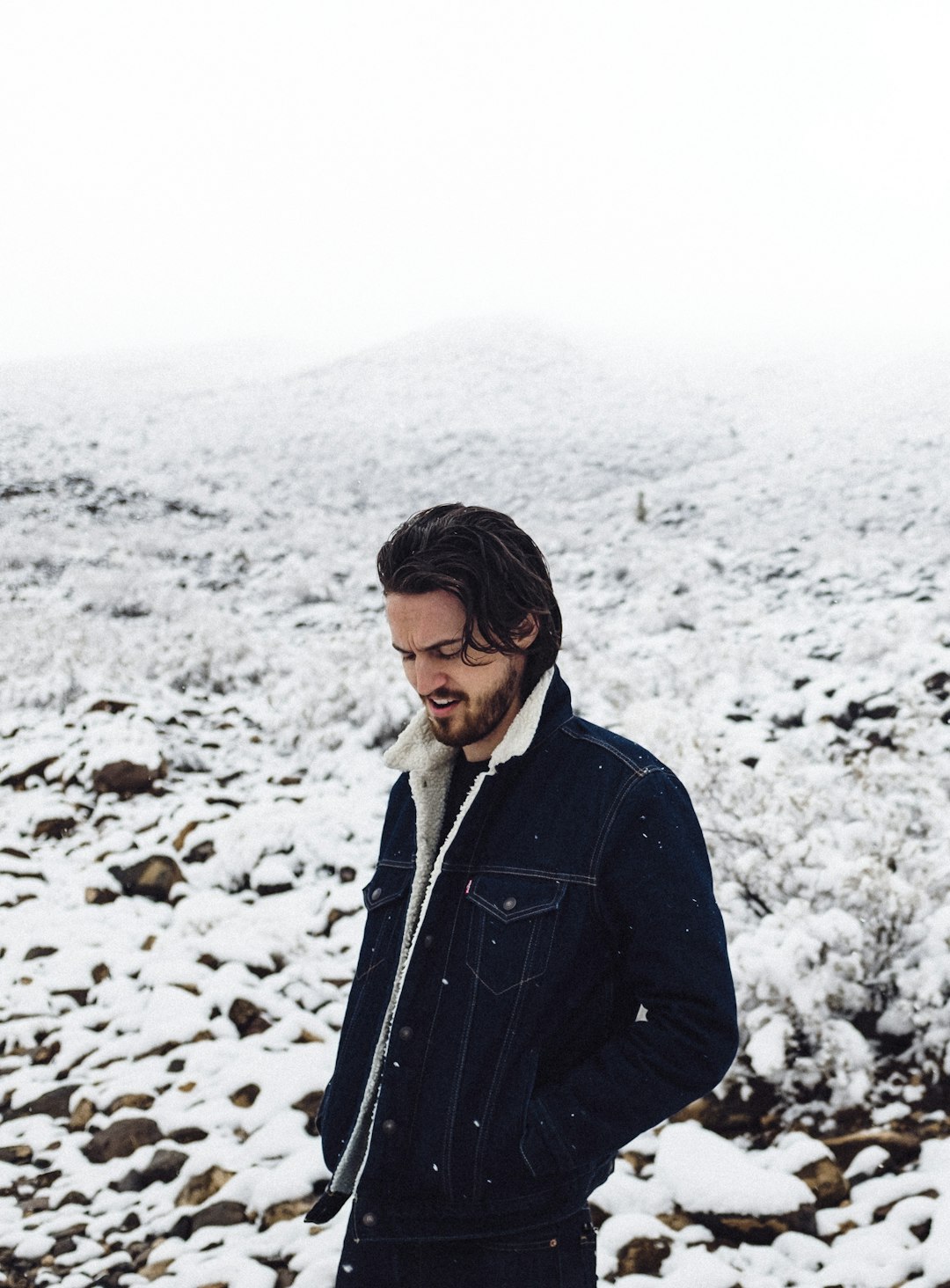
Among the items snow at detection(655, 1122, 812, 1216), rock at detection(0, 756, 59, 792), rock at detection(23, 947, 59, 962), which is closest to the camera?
snow at detection(655, 1122, 812, 1216)

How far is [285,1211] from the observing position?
3207 mm

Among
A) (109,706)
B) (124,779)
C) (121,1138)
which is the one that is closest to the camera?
(121,1138)

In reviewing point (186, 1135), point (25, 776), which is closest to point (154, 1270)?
point (186, 1135)

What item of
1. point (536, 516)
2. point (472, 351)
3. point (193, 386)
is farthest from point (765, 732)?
point (193, 386)

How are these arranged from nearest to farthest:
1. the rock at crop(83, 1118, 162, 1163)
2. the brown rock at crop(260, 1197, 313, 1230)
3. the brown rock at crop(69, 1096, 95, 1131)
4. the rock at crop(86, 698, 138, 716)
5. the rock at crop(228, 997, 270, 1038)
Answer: the brown rock at crop(260, 1197, 313, 1230), the rock at crop(83, 1118, 162, 1163), the brown rock at crop(69, 1096, 95, 1131), the rock at crop(228, 997, 270, 1038), the rock at crop(86, 698, 138, 716)

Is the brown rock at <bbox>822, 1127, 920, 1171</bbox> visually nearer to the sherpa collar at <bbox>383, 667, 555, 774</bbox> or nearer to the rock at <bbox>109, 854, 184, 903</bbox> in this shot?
the sherpa collar at <bbox>383, 667, 555, 774</bbox>

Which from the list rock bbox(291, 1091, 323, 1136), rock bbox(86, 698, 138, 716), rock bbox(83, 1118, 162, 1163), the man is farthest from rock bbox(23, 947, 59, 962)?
the man

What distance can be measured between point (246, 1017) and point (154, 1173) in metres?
0.99

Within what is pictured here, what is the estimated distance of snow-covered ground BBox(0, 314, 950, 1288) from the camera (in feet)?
10.1

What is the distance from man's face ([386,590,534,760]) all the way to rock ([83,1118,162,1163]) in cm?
312

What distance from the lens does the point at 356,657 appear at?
9.82 m

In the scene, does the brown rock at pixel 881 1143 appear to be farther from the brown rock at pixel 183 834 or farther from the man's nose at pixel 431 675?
the brown rock at pixel 183 834

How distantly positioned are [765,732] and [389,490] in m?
14.7

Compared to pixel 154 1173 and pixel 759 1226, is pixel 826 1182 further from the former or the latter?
pixel 154 1173
